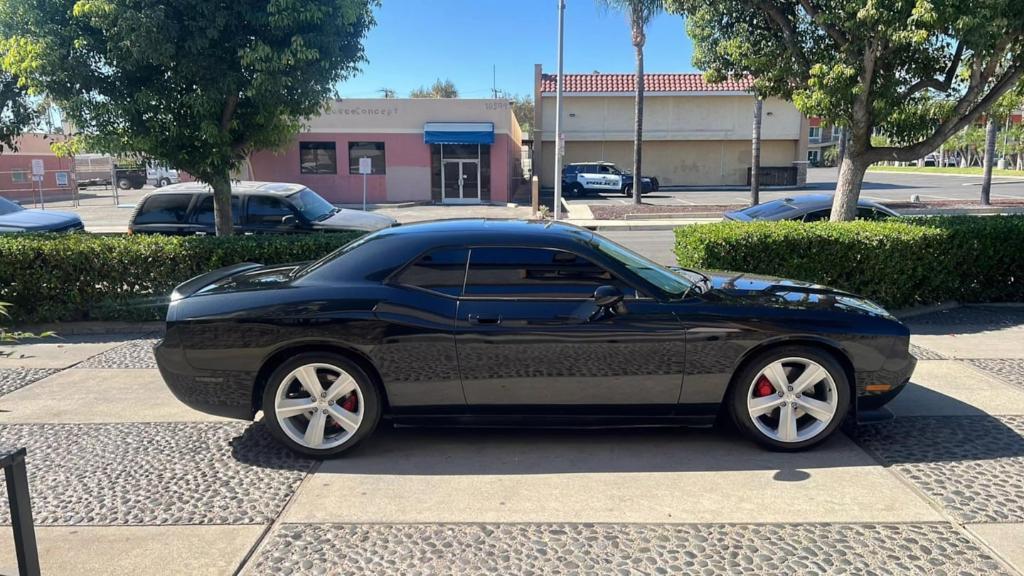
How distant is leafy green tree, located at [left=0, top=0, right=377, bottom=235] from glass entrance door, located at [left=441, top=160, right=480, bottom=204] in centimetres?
2193

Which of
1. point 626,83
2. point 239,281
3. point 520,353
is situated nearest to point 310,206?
point 239,281

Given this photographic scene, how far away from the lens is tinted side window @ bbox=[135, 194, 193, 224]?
35.3 feet

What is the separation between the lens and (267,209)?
427 inches

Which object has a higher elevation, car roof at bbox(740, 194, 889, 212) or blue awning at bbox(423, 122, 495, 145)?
blue awning at bbox(423, 122, 495, 145)

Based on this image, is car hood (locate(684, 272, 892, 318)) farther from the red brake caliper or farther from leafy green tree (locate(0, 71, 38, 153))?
leafy green tree (locate(0, 71, 38, 153))

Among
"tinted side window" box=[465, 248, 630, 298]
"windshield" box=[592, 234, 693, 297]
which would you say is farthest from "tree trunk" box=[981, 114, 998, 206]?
"tinted side window" box=[465, 248, 630, 298]

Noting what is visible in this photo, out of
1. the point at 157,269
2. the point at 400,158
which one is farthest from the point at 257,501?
the point at 400,158

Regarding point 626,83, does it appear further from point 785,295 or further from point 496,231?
point 496,231

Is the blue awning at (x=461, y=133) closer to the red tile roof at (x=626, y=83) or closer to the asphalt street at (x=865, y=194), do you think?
the asphalt street at (x=865, y=194)

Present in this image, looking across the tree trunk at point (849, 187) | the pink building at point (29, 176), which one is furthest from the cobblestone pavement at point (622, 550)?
the pink building at point (29, 176)

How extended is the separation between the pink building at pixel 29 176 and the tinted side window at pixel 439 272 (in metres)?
33.1

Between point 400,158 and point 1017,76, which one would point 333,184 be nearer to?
point 400,158

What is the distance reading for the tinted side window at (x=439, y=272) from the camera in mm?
4363

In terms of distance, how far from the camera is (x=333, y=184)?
1212 inches
